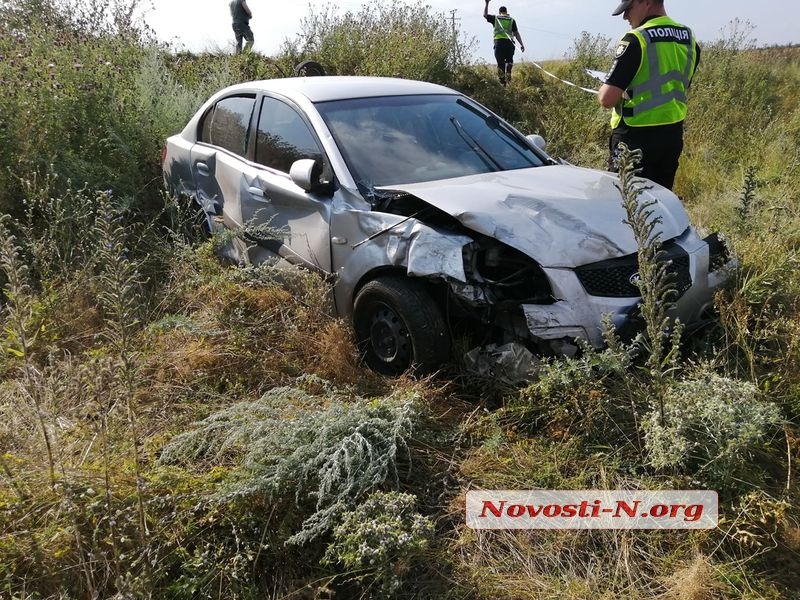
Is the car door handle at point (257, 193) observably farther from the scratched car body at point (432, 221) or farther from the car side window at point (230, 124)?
the car side window at point (230, 124)

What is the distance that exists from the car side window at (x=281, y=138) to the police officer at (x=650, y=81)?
6.65ft

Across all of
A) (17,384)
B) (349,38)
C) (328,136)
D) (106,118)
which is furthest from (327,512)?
(349,38)

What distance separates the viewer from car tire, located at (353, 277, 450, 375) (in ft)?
9.98

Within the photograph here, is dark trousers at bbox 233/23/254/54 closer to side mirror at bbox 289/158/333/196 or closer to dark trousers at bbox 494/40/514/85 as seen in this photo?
dark trousers at bbox 494/40/514/85

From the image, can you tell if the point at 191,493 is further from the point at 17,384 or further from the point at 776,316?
the point at 776,316

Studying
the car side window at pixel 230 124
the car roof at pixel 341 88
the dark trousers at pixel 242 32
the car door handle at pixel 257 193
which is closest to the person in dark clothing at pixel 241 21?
the dark trousers at pixel 242 32

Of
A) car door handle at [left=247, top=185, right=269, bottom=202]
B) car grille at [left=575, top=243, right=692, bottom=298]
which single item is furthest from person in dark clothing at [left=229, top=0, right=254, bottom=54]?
car grille at [left=575, top=243, right=692, bottom=298]

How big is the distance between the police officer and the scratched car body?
636 mm

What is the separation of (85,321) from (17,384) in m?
0.75

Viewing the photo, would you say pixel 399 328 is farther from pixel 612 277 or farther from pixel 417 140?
pixel 417 140

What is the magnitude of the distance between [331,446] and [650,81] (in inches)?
134

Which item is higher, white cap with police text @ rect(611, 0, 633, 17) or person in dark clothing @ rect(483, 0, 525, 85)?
person in dark clothing @ rect(483, 0, 525, 85)

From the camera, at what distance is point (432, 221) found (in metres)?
3.21

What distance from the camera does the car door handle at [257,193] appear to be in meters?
4.02
